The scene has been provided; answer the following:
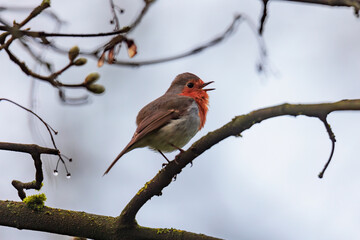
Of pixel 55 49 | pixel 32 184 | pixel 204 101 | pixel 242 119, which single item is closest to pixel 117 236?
pixel 32 184

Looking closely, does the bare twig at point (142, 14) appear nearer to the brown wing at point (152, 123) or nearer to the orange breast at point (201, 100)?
the brown wing at point (152, 123)

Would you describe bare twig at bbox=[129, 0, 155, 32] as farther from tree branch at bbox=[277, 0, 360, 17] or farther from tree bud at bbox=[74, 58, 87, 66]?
tree branch at bbox=[277, 0, 360, 17]

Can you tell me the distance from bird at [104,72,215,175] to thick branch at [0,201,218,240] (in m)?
0.81

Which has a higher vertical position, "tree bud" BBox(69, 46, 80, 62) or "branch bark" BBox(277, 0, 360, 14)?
"tree bud" BBox(69, 46, 80, 62)

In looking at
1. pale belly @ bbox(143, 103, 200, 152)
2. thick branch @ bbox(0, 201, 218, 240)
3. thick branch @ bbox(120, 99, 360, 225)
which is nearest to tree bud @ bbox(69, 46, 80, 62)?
thick branch @ bbox(120, 99, 360, 225)

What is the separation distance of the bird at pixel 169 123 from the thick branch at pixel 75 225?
81cm

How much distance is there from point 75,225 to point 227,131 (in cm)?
123

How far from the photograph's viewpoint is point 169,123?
4680 millimetres

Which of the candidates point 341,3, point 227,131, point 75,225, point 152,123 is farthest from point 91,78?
point 152,123

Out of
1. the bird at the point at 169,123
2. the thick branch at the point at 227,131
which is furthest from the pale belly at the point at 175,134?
the thick branch at the point at 227,131

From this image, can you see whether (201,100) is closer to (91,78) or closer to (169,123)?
(169,123)

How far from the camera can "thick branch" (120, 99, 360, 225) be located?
2662mm

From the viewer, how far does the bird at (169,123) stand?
4.58 m

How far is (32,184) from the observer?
11.6 feet
